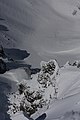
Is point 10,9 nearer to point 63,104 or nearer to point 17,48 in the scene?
point 17,48

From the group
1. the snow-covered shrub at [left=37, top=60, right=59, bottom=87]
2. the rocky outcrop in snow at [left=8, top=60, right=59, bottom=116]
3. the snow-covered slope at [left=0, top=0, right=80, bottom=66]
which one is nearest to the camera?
the rocky outcrop in snow at [left=8, top=60, right=59, bottom=116]

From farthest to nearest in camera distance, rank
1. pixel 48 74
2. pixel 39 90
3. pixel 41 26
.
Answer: pixel 41 26, pixel 48 74, pixel 39 90

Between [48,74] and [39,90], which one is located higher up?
[48,74]

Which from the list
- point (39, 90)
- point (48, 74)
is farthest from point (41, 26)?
point (39, 90)

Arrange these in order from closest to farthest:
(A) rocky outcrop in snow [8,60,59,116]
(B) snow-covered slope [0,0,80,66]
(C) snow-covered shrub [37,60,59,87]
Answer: (A) rocky outcrop in snow [8,60,59,116]
(C) snow-covered shrub [37,60,59,87]
(B) snow-covered slope [0,0,80,66]

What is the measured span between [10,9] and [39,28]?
657 centimetres

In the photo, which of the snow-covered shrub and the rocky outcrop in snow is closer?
the rocky outcrop in snow

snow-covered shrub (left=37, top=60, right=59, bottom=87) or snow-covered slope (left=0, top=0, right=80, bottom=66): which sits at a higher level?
snow-covered slope (left=0, top=0, right=80, bottom=66)

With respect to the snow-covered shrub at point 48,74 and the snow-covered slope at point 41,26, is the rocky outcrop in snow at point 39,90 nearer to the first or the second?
the snow-covered shrub at point 48,74

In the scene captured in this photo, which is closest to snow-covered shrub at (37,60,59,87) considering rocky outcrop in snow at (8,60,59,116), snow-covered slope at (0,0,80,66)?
rocky outcrop in snow at (8,60,59,116)

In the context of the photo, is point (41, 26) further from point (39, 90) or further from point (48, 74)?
point (39, 90)

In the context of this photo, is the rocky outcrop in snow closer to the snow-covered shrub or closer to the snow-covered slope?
the snow-covered shrub

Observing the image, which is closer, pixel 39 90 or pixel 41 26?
pixel 39 90

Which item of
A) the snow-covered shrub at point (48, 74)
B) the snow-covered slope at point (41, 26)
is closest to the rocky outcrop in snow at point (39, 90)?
the snow-covered shrub at point (48, 74)
